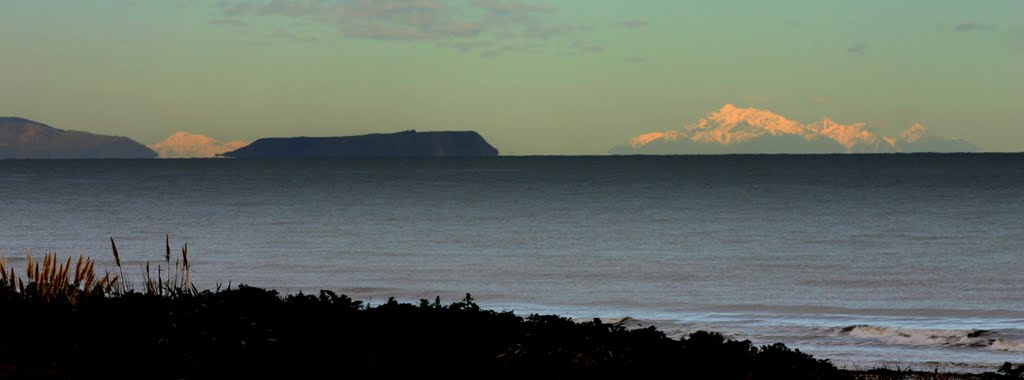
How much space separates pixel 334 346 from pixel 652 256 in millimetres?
30432

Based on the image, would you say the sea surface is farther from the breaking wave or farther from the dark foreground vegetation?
the dark foreground vegetation

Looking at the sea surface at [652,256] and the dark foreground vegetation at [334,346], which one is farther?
the sea surface at [652,256]

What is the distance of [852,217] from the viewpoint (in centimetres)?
6612

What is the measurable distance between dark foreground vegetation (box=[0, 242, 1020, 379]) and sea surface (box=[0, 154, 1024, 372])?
5.88 m

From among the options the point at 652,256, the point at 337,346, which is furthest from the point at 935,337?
the point at 652,256

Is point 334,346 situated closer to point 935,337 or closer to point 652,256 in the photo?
point 935,337

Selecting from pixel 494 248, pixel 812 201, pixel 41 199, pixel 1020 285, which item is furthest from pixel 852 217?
pixel 41 199

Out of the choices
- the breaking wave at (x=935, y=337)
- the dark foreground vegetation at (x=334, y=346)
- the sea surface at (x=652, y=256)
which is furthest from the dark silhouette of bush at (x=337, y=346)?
the breaking wave at (x=935, y=337)

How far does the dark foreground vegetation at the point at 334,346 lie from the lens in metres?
9.02

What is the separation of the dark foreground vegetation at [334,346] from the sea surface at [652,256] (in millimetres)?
5880

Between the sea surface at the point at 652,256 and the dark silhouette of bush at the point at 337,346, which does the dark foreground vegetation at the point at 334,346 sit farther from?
the sea surface at the point at 652,256

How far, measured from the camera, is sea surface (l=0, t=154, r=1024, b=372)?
20.9m

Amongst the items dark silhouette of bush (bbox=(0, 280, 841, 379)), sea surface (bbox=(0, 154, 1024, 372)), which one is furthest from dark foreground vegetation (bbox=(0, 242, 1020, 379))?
sea surface (bbox=(0, 154, 1024, 372))

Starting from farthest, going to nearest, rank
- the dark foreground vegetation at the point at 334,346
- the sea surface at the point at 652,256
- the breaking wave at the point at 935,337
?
the sea surface at the point at 652,256, the breaking wave at the point at 935,337, the dark foreground vegetation at the point at 334,346
